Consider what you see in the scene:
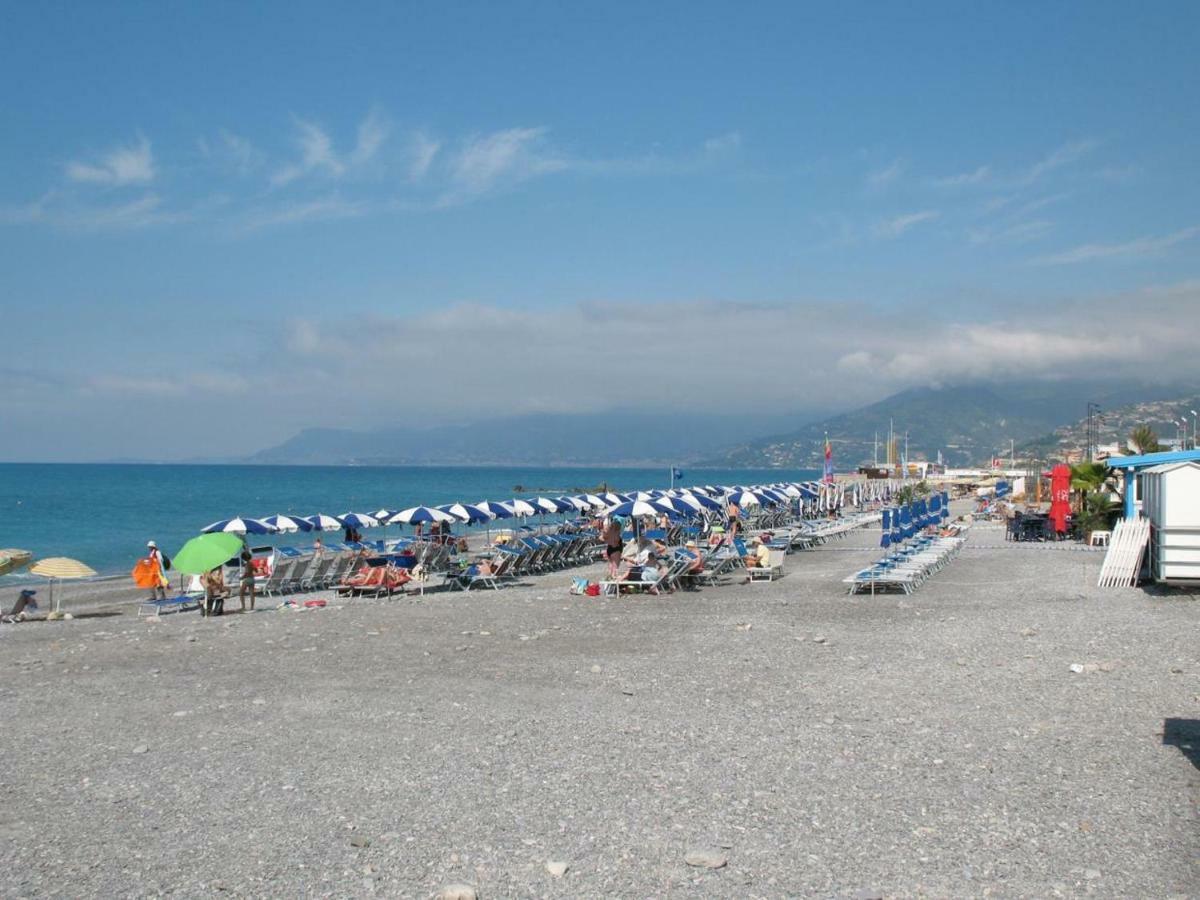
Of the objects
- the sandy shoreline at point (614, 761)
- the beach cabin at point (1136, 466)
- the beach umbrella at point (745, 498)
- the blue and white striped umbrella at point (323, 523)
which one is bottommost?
the sandy shoreline at point (614, 761)

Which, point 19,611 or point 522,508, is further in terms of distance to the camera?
point 522,508

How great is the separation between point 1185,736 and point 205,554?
12.1 m

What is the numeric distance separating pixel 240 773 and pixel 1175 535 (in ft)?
41.2

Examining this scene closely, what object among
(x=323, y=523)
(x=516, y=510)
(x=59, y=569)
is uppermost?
(x=516, y=510)

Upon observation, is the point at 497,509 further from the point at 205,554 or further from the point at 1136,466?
the point at 1136,466

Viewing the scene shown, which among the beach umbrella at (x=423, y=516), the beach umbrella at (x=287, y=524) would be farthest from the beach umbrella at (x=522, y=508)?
A: the beach umbrella at (x=287, y=524)

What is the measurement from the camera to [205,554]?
14.8 metres

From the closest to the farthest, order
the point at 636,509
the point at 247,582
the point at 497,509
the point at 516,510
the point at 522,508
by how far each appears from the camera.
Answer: the point at 247,582 → the point at 636,509 → the point at 497,509 → the point at 516,510 → the point at 522,508

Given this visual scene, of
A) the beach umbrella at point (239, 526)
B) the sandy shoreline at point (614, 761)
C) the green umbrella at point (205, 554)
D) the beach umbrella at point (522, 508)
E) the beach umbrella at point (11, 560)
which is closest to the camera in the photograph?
the sandy shoreline at point (614, 761)

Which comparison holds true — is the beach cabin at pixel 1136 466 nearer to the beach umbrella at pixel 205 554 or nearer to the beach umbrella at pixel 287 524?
the beach umbrella at pixel 205 554

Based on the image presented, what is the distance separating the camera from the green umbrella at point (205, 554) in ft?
47.9

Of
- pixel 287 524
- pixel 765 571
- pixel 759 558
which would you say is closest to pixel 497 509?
pixel 287 524

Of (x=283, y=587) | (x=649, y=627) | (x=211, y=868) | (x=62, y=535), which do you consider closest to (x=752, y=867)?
(x=211, y=868)

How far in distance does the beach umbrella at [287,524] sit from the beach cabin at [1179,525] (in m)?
16.0
